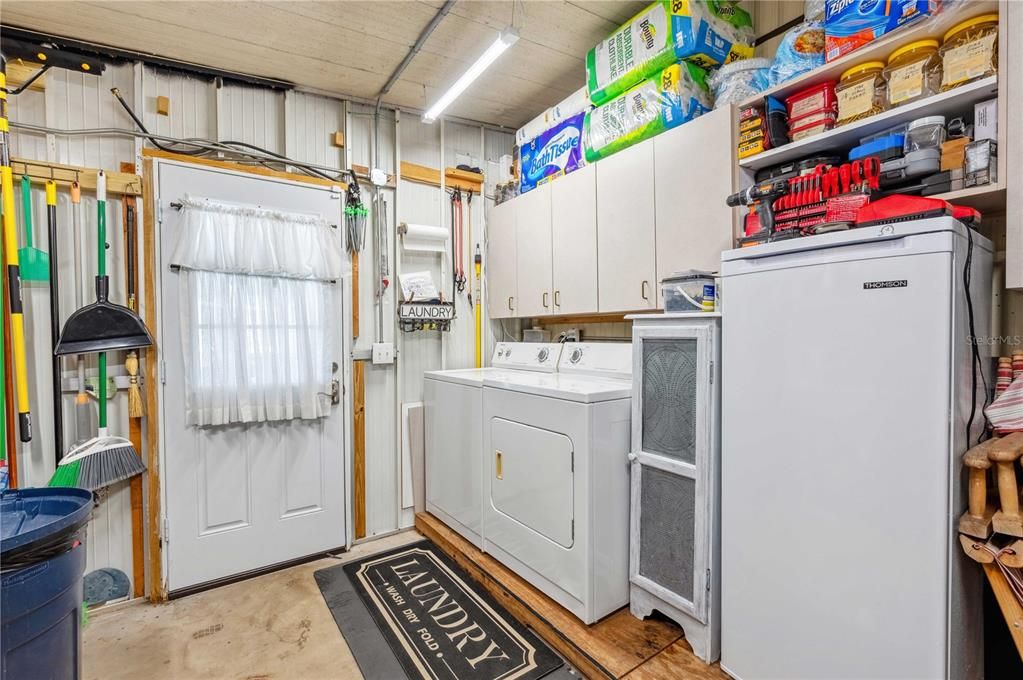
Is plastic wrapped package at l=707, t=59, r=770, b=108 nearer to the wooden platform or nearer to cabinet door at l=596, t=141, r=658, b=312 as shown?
cabinet door at l=596, t=141, r=658, b=312

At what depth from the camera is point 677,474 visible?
73.2 inches

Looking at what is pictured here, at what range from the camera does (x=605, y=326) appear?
306 centimetres

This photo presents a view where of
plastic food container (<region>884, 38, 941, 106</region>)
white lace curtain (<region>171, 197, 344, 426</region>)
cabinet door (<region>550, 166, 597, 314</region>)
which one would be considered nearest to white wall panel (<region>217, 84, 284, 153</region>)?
white lace curtain (<region>171, 197, 344, 426</region>)

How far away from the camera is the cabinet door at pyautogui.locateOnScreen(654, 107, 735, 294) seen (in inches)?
75.3

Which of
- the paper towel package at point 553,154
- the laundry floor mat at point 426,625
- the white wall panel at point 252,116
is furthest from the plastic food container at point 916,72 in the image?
the white wall panel at point 252,116

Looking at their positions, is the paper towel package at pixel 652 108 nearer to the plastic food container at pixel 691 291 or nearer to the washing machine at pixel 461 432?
the plastic food container at pixel 691 291

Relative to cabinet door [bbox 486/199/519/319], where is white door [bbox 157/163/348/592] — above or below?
below

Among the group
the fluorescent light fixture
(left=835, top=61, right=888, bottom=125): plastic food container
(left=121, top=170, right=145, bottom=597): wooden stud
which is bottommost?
(left=121, top=170, right=145, bottom=597): wooden stud

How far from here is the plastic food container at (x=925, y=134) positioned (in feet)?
4.72

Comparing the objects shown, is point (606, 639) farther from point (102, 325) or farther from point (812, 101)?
point (102, 325)

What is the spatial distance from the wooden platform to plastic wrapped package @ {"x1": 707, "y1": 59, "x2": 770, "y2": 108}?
2.22 m

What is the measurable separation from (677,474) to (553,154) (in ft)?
6.54

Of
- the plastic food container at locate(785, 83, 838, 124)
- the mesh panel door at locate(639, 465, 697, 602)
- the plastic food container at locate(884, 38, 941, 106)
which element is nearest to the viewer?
the plastic food container at locate(884, 38, 941, 106)

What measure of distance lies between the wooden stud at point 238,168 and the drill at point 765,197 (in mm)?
2377
